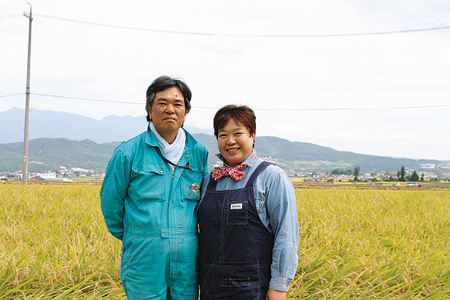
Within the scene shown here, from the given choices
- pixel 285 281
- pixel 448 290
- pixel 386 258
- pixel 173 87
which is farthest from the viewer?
pixel 386 258

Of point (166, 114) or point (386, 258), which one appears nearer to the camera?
point (166, 114)

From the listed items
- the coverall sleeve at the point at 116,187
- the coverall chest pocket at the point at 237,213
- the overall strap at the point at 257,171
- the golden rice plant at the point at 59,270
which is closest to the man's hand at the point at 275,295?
the coverall chest pocket at the point at 237,213

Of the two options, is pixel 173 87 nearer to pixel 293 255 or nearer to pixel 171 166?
pixel 171 166

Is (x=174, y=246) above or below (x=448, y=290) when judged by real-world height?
above

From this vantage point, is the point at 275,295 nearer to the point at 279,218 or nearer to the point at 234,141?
the point at 279,218

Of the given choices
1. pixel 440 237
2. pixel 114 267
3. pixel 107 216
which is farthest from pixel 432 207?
pixel 107 216

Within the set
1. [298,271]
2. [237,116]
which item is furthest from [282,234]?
[298,271]

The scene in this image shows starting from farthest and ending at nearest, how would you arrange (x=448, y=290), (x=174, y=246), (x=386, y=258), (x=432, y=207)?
(x=432, y=207), (x=386, y=258), (x=448, y=290), (x=174, y=246)

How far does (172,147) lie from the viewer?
235 centimetres

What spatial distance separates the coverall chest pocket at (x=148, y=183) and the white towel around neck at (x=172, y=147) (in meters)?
0.12

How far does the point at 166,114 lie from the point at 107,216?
81cm

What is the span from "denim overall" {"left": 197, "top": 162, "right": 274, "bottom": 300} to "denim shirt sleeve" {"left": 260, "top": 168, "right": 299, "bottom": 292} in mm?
68

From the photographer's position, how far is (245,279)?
202 cm

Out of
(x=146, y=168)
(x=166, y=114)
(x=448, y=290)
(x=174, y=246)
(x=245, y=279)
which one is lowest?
(x=448, y=290)
